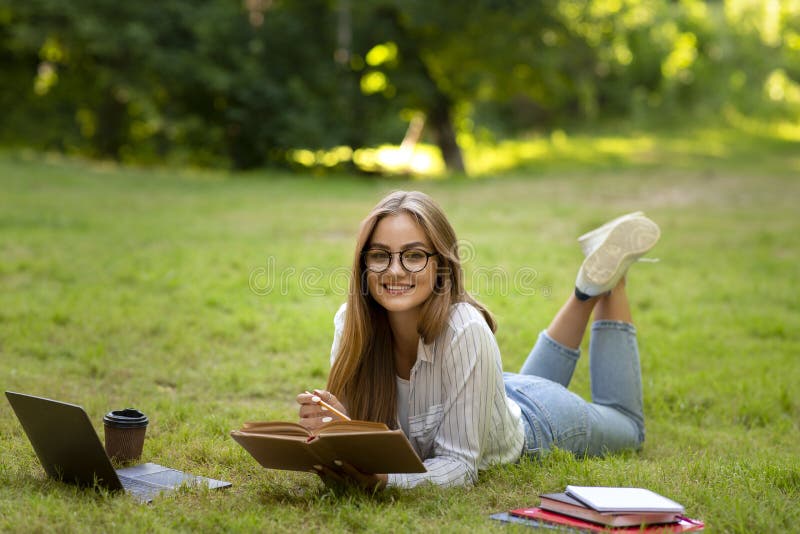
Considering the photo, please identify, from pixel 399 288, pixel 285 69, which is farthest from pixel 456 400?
pixel 285 69

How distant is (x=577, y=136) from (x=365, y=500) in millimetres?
23901

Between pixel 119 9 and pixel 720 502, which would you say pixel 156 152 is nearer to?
pixel 119 9

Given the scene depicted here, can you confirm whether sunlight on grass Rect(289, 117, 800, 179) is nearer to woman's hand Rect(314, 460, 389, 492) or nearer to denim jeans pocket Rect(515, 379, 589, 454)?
denim jeans pocket Rect(515, 379, 589, 454)

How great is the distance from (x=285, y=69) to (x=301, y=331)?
15.9 m

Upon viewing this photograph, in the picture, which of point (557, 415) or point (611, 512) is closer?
point (611, 512)

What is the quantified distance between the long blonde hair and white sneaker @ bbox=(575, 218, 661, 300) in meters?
1.07

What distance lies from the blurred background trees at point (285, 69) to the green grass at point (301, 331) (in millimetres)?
5497

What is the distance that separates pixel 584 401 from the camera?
4.59 metres

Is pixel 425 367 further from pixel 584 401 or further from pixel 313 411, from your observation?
pixel 584 401

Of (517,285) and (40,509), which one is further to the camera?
(517,285)

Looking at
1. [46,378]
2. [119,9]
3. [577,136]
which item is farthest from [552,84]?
[46,378]

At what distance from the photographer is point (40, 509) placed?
11.2 ft

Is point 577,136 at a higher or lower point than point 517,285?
higher

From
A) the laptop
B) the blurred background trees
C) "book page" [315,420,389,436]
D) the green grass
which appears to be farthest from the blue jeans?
the blurred background trees
